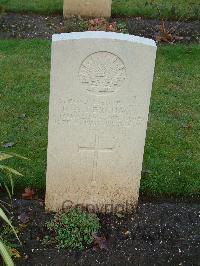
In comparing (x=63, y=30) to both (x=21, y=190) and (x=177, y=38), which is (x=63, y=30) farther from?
(x=21, y=190)

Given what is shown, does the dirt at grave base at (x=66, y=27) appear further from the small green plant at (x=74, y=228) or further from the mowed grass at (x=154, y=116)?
the small green plant at (x=74, y=228)

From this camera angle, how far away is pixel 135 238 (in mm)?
4723

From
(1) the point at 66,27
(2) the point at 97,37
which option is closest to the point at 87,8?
(1) the point at 66,27

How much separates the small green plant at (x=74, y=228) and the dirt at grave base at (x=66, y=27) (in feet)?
14.8

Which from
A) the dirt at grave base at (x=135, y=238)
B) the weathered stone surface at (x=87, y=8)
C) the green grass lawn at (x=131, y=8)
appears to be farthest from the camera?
the green grass lawn at (x=131, y=8)

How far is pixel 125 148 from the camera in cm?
466

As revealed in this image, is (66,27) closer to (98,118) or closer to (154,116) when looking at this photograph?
(154,116)

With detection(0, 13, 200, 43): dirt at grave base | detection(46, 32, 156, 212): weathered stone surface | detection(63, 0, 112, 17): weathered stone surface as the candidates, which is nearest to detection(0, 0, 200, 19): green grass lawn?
detection(0, 13, 200, 43): dirt at grave base

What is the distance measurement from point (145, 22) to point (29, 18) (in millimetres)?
1970

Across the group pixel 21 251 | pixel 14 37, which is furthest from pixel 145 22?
pixel 21 251

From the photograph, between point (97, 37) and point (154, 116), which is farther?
point (154, 116)

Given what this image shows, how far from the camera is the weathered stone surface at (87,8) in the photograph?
922 cm

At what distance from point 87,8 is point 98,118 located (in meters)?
5.24

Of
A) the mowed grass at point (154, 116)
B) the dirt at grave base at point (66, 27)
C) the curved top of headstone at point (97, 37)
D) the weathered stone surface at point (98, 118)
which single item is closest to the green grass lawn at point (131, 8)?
the dirt at grave base at point (66, 27)
